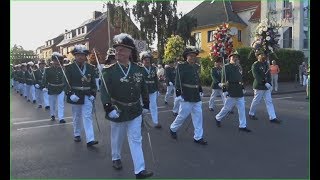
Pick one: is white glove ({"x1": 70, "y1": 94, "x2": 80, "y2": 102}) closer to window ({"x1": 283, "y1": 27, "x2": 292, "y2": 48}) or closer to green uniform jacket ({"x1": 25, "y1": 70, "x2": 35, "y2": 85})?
green uniform jacket ({"x1": 25, "y1": 70, "x2": 35, "y2": 85})

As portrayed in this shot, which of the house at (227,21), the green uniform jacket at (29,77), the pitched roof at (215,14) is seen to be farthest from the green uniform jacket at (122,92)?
the pitched roof at (215,14)

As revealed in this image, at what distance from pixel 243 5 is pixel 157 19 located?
40.3 ft

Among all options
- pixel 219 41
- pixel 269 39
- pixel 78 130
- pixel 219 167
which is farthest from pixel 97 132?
pixel 219 41

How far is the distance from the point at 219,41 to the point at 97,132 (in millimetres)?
15256

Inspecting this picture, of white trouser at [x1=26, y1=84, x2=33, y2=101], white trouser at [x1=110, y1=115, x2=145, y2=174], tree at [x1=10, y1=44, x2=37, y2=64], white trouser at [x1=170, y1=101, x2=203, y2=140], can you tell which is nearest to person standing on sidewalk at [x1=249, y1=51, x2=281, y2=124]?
white trouser at [x1=170, y1=101, x2=203, y2=140]

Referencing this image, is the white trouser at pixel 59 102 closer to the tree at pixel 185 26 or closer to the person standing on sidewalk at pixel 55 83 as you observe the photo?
the person standing on sidewalk at pixel 55 83

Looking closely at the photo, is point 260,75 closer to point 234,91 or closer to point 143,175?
point 234,91

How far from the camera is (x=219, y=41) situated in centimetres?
2391

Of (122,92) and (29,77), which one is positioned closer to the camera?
Result: (122,92)

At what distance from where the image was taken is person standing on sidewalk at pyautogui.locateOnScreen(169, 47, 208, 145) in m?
8.45

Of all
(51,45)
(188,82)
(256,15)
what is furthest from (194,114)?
(51,45)

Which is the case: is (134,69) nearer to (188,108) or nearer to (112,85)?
(112,85)

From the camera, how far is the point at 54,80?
13008mm

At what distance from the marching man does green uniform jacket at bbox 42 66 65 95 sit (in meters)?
3.97
